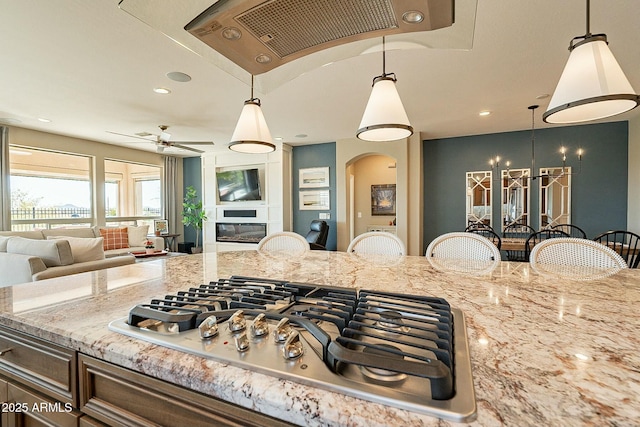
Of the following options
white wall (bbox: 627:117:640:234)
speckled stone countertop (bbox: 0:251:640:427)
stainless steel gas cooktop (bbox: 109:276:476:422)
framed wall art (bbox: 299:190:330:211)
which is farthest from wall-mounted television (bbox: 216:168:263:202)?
white wall (bbox: 627:117:640:234)

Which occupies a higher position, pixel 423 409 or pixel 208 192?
pixel 208 192

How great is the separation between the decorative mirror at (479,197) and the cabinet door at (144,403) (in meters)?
5.76

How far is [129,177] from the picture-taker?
7.38m

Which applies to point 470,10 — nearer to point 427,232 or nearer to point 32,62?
point 32,62

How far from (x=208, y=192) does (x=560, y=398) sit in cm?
731

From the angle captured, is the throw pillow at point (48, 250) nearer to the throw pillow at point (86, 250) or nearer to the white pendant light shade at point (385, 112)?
the throw pillow at point (86, 250)

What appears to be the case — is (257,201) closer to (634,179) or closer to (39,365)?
(39,365)

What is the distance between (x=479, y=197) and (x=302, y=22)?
5568 millimetres

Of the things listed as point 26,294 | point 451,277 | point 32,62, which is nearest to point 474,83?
point 451,277

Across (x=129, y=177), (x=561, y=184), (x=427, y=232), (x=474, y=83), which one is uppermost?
(x=474, y=83)

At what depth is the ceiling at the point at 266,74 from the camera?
1.99 meters

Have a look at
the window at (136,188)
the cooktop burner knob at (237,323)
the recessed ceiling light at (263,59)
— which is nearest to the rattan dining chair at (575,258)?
the cooktop burner knob at (237,323)

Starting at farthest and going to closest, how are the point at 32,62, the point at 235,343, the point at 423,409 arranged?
the point at 32,62 → the point at 235,343 → the point at 423,409

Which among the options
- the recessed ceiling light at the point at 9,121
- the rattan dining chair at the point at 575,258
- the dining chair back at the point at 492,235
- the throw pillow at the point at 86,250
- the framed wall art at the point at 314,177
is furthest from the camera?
the framed wall art at the point at 314,177
